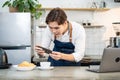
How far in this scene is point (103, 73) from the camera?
2.17m

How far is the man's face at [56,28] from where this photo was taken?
266cm

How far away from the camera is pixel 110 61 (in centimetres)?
219

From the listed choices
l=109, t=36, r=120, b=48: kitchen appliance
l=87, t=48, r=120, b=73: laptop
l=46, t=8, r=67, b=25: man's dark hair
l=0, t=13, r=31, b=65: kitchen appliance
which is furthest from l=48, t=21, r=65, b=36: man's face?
l=109, t=36, r=120, b=48: kitchen appliance

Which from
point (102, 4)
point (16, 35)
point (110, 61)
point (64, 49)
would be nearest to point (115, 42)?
point (102, 4)

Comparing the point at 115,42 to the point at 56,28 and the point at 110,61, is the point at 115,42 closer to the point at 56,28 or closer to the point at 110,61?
the point at 56,28

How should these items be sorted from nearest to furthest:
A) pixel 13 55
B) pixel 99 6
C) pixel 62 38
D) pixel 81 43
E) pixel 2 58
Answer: pixel 2 58, pixel 81 43, pixel 62 38, pixel 13 55, pixel 99 6

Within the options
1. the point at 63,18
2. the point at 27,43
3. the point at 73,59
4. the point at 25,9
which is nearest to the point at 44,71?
the point at 73,59

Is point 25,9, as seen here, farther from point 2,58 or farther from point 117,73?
point 117,73

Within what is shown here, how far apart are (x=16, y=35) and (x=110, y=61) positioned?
2247 millimetres

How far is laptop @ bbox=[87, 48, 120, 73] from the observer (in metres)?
2.16

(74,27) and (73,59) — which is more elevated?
(74,27)

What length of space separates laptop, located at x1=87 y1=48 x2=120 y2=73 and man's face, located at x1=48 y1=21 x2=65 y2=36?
66 centimetres

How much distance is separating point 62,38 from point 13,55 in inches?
58.2

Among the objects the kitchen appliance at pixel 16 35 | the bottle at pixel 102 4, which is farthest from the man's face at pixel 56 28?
the bottle at pixel 102 4
